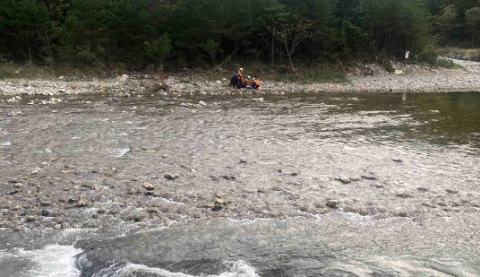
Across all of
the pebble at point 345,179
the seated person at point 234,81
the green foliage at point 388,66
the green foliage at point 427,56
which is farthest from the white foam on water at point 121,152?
the green foliage at point 427,56

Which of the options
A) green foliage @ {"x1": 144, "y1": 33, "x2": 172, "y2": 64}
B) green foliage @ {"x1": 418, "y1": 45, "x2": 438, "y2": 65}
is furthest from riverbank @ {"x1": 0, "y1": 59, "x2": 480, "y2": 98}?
green foliage @ {"x1": 418, "y1": 45, "x2": 438, "y2": 65}

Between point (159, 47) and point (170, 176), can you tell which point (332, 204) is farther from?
point (159, 47)

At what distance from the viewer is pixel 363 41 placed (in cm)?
5075

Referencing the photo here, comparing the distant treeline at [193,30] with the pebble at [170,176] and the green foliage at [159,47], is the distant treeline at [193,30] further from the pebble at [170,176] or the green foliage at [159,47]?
the pebble at [170,176]

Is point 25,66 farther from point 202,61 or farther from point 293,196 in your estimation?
point 293,196

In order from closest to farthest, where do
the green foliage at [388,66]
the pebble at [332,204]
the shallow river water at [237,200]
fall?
1. the shallow river water at [237,200]
2. the pebble at [332,204]
3. the green foliage at [388,66]

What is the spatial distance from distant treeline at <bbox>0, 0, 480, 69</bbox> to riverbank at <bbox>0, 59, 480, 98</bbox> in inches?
148

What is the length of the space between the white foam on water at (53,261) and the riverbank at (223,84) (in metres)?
23.2

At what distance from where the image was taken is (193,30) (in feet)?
131

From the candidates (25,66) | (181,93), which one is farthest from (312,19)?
(25,66)

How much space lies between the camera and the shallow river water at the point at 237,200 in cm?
676

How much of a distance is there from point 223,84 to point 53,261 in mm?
30113

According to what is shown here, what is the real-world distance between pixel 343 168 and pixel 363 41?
42.6 m

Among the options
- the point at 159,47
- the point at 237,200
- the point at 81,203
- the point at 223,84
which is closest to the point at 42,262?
the point at 81,203
